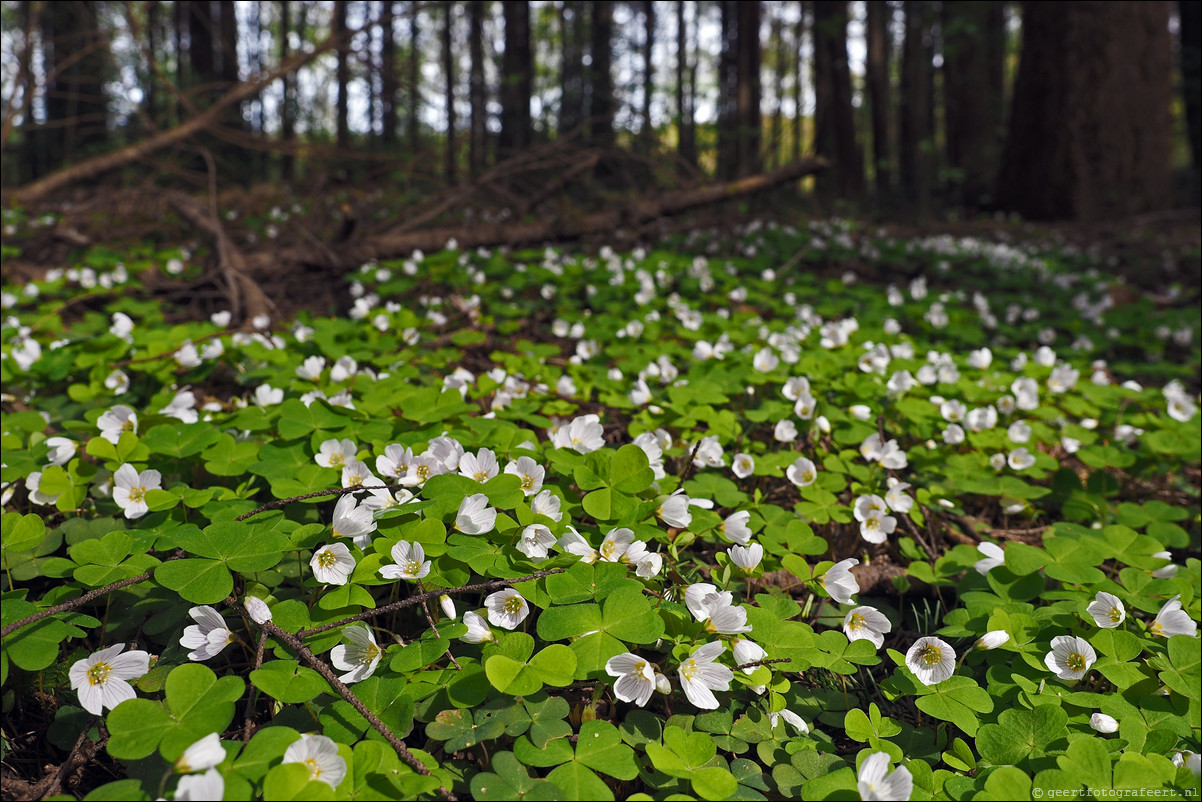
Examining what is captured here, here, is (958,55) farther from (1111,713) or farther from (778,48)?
(778,48)

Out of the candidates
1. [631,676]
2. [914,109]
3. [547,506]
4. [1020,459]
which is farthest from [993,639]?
[914,109]

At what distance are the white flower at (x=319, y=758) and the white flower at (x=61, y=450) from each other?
4.93 ft

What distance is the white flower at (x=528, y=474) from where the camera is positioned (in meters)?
1.84

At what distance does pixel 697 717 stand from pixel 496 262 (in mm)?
4386

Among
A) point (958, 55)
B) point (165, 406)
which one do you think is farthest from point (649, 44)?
point (165, 406)

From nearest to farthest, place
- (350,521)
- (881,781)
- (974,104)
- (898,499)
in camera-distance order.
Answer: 1. (881,781)
2. (350,521)
3. (898,499)
4. (974,104)

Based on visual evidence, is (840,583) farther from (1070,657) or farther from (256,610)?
(256,610)

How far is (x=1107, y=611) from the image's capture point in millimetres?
1620

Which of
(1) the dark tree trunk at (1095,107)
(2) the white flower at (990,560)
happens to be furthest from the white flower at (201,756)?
(1) the dark tree trunk at (1095,107)

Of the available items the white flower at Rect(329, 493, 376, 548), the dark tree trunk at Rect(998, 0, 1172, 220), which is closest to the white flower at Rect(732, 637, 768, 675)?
the white flower at Rect(329, 493, 376, 548)

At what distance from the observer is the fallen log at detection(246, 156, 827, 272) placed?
509cm

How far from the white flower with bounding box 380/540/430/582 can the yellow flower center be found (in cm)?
51

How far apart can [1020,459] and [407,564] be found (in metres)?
2.30

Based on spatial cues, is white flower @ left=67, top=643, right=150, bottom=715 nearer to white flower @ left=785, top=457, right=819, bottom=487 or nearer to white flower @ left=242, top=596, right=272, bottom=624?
white flower @ left=242, top=596, right=272, bottom=624
